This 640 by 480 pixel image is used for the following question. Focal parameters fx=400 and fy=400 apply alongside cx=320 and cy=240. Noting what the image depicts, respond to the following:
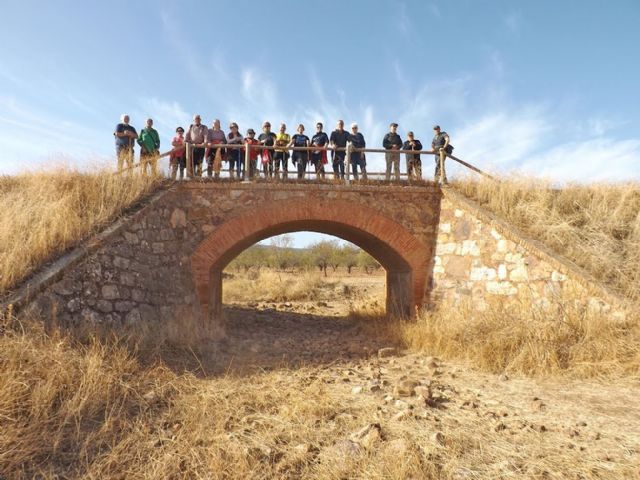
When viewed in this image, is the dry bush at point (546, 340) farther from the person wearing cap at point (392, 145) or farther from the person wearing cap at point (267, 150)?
the person wearing cap at point (267, 150)

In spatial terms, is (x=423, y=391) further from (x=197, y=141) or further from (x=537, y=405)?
(x=197, y=141)

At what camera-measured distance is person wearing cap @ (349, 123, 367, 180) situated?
913 cm

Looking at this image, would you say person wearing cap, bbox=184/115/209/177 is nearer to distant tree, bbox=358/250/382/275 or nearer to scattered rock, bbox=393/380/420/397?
scattered rock, bbox=393/380/420/397

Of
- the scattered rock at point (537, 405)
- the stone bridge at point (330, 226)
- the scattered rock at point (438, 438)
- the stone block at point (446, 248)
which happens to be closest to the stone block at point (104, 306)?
the stone bridge at point (330, 226)

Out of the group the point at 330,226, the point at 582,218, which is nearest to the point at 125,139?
the point at 330,226

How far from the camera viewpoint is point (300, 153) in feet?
A: 30.3

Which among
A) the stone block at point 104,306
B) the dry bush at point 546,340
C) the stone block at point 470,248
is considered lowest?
the dry bush at point 546,340

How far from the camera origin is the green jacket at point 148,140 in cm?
924

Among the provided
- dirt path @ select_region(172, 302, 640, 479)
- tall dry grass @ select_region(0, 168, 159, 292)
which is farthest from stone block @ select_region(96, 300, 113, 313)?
dirt path @ select_region(172, 302, 640, 479)

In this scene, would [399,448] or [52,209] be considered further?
[52,209]

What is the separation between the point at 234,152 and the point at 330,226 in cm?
283

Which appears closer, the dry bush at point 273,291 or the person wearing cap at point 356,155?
the person wearing cap at point 356,155

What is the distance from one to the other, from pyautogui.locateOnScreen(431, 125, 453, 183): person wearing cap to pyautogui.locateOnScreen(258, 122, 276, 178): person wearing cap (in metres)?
3.78

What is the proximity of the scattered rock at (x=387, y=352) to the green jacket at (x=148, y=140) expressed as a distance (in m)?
6.81
